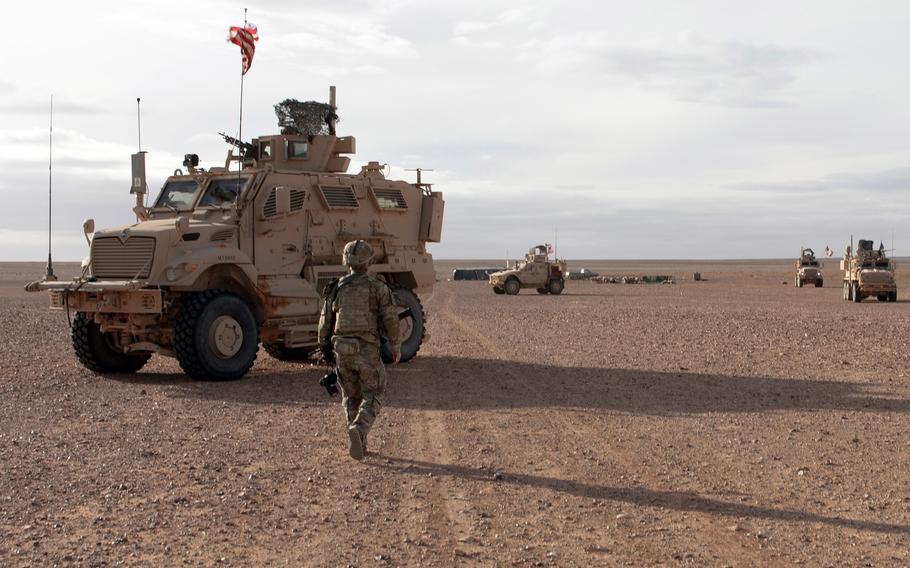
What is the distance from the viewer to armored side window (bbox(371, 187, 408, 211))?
16.1 meters

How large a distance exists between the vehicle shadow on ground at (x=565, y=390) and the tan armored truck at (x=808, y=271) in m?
44.2

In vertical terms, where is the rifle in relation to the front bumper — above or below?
above

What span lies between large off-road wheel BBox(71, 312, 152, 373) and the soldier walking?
6823mm

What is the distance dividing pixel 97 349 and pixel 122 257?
1681mm

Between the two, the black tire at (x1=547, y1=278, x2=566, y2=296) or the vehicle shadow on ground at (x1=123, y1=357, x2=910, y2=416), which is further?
the black tire at (x1=547, y1=278, x2=566, y2=296)

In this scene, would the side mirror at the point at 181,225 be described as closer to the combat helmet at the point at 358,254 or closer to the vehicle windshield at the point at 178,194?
the vehicle windshield at the point at 178,194

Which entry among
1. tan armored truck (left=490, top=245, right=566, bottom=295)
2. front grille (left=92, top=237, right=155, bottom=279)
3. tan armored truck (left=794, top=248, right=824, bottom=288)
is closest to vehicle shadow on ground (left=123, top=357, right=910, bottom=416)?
front grille (left=92, top=237, right=155, bottom=279)

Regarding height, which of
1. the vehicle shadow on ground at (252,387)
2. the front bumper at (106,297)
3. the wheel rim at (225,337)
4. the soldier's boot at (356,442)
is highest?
the front bumper at (106,297)

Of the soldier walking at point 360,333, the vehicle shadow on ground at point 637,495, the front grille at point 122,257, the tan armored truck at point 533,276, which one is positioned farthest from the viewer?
the tan armored truck at point 533,276

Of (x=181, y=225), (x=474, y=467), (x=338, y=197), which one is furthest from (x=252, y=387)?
(x=474, y=467)

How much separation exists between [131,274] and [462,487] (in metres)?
7.39

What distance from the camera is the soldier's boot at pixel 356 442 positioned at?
8086 mm

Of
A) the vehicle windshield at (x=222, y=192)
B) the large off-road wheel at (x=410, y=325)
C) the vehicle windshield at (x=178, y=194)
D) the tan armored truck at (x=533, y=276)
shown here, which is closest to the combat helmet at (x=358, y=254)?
the vehicle windshield at (x=222, y=192)

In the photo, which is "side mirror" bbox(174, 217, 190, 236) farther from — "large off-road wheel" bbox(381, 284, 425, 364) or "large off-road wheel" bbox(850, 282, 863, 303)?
"large off-road wheel" bbox(850, 282, 863, 303)
